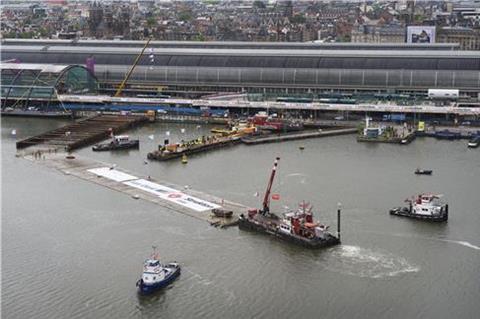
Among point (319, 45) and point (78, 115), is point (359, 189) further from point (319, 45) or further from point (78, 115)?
point (319, 45)

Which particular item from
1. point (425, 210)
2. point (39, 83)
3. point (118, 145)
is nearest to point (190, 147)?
point (118, 145)

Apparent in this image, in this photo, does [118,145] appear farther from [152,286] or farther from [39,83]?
[152,286]

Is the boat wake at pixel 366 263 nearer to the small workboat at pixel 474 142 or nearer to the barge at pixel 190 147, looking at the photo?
the barge at pixel 190 147

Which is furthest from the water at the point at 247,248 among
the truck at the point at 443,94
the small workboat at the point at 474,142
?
the truck at the point at 443,94


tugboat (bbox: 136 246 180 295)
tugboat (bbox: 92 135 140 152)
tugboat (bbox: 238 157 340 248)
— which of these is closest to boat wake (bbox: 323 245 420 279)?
tugboat (bbox: 238 157 340 248)

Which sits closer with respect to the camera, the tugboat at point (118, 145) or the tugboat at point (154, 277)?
the tugboat at point (154, 277)

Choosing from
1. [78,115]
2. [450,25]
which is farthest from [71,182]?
[450,25]

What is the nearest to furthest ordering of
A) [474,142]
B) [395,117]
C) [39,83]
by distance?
1. [474,142]
2. [395,117]
3. [39,83]
